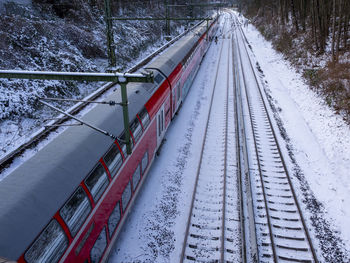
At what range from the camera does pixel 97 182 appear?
600 cm

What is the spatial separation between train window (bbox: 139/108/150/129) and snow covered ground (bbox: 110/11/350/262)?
2798mm

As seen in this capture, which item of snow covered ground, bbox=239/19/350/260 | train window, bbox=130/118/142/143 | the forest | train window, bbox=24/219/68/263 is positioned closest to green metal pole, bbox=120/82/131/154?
train window, bbox=130/118/142/143

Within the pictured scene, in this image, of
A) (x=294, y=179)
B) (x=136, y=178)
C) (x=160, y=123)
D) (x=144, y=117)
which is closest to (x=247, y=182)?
(x=294, y=179)

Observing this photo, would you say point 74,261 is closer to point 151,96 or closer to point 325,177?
point 151,96

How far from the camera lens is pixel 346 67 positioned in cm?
1847

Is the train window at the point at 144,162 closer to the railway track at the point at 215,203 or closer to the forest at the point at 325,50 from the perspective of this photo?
the railway track at the point at 215,203

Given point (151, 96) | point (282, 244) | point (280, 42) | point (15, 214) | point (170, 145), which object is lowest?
point (282, 244)

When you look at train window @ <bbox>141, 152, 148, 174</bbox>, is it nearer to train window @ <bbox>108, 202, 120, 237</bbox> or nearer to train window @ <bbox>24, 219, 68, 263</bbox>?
train window @ <bbox>108, 202, 120, 237</bbox>

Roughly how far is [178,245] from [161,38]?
117 feet

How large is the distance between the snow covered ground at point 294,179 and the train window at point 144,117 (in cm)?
280

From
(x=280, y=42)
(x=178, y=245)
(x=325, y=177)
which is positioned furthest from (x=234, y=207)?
(x=280, y=42)

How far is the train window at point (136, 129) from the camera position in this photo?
8.22 m

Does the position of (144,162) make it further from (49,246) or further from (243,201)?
(49,246)

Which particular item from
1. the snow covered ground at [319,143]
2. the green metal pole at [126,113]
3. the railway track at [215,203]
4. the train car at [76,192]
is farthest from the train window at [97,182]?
the snow covered ground at [319,143]
